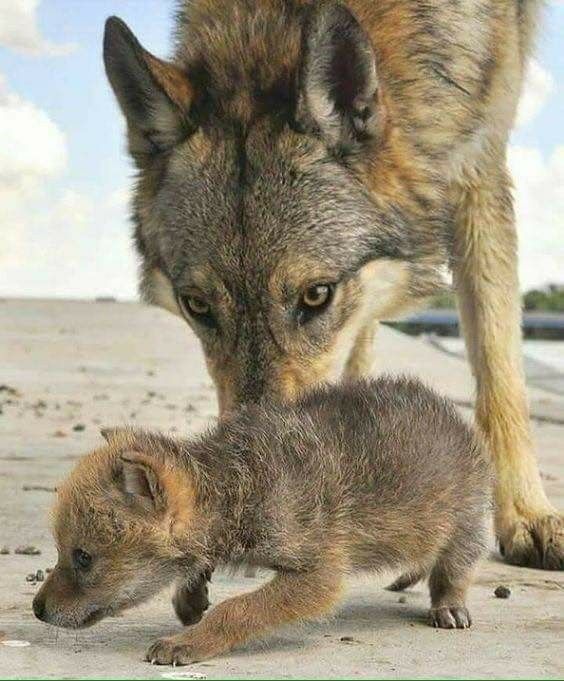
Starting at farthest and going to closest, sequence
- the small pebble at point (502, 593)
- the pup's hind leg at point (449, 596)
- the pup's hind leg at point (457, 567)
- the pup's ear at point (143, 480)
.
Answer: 1. the small pebble at point (502, 593)
2. the pup's hind leg at point (457, 567)
3. the pup's hind leg at point (449, 596)
4. the pup's ear at point (143, 480)

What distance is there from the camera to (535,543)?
18.6 feet

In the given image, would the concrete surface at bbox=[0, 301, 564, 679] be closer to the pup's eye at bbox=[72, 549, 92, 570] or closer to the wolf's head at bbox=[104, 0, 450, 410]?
the pup's eye at bbox=[72, 549, 92, 570]

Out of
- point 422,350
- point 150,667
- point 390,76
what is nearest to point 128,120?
point 390,76

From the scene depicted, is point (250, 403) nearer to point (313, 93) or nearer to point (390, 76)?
point (313, 93)

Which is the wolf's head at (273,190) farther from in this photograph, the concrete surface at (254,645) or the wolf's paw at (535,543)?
the wolf's paw at (535,543)

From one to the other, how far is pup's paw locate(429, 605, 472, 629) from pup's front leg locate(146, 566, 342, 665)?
0.45m

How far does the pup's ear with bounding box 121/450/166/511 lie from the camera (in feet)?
12.6

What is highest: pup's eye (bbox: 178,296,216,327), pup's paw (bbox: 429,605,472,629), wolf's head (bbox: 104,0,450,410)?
wolf's head (bbox: 104,0,450,410)

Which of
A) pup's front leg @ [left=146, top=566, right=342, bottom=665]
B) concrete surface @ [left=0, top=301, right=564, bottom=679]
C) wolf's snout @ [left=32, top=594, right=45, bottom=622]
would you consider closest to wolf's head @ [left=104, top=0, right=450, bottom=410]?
concrete surface @ [left=0, top=301, right=564, bottom=679]

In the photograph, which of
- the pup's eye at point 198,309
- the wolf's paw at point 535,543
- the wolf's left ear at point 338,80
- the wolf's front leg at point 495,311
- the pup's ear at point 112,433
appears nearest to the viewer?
the pup's ear at point 112,433

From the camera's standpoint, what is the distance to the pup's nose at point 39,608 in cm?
391

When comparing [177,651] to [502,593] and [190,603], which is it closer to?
[190,603]

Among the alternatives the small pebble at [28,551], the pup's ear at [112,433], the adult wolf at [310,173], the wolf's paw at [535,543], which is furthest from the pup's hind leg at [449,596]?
the small pebble at [28,551]

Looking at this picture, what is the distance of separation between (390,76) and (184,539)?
7.63 ft
